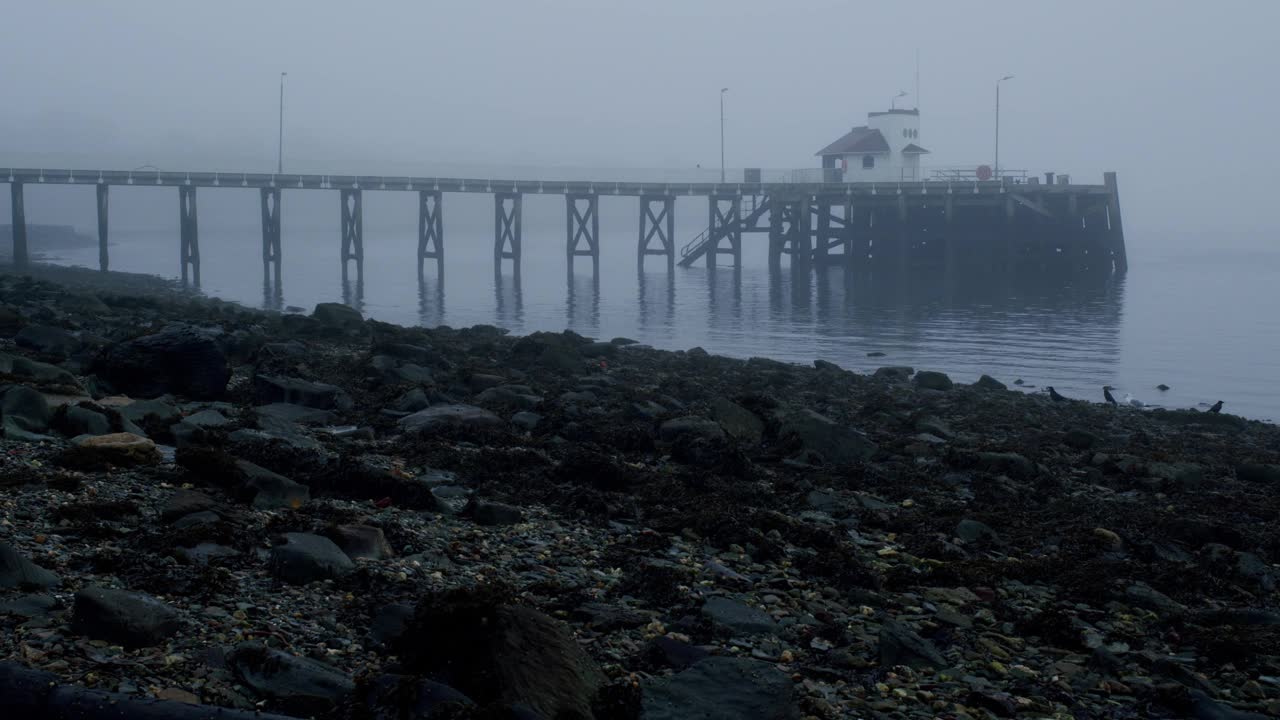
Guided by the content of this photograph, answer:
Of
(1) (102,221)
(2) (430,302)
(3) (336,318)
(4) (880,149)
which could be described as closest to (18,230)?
(1) (102,221)

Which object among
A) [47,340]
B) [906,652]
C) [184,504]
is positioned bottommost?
[906,652]

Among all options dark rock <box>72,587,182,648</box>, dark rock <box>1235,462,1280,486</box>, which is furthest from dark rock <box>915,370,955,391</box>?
dark rock <box>72,587,182,648</box>

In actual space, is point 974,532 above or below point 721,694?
below

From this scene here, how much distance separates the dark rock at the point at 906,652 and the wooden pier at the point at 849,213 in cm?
5002

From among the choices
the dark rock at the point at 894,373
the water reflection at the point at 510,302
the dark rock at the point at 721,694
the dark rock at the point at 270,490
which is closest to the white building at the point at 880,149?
the water reflection at the point at 510,302

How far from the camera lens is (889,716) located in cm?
496

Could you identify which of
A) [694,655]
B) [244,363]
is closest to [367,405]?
[244,363]

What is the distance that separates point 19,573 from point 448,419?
5709mm

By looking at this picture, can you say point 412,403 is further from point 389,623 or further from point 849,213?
point 849,213

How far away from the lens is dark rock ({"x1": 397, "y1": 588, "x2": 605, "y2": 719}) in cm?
426

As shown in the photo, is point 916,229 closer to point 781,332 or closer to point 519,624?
point 781,332

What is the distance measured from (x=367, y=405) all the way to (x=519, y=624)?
25.1 ft

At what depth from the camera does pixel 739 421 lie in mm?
11492

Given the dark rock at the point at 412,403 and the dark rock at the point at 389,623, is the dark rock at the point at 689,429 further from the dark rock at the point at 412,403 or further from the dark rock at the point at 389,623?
the dark rock at the point at 389,623
